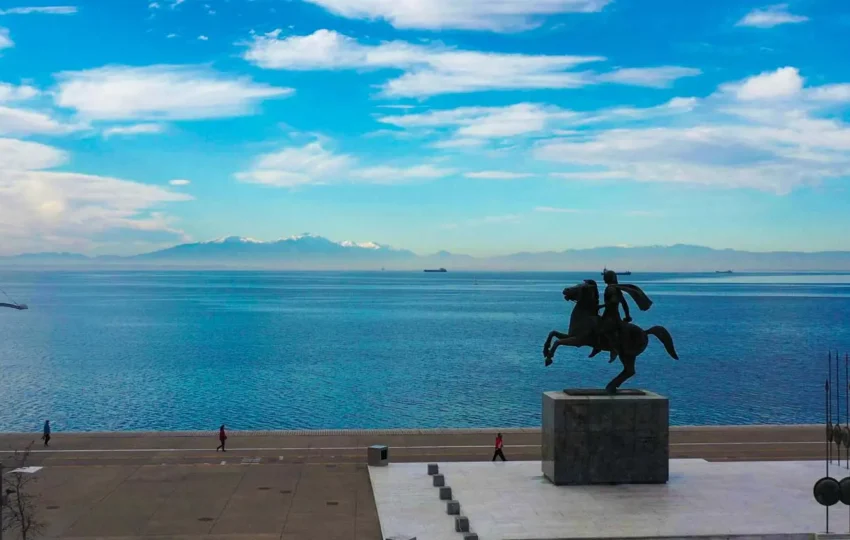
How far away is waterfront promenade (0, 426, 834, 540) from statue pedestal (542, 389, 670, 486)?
591 cm

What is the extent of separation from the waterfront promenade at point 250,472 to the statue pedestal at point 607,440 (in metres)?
5.91

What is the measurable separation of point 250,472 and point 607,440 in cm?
1302

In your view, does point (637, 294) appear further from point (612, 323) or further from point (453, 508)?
point (453, 508)

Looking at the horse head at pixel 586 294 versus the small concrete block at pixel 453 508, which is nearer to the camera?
the small concrete block at pixel 453 508

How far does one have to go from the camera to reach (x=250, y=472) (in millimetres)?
31500

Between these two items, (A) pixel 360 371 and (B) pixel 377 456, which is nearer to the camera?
(B) pixel 377 456

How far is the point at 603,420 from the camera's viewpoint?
28953mm

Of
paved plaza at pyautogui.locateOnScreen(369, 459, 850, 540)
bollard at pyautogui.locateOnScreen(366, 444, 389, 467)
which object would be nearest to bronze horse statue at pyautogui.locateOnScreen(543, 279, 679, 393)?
paved plaza at pyautogui.locateOnScreen(369, 459, 850, 540)

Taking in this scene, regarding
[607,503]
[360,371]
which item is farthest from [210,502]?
[360,371]

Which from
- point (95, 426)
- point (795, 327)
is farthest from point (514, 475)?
point (795, 327)

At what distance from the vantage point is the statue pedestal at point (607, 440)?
28.8m

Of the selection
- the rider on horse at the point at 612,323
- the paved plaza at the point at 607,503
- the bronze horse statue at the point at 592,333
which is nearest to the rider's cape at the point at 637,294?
the rider on horse at the point at 612,323

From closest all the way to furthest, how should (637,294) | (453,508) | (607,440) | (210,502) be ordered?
(453,508) < (210,502) < (607,440) < (637,294)

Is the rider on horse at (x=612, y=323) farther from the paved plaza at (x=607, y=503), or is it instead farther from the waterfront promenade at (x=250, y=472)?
the waterfront promenade at (x=250, y=472)
